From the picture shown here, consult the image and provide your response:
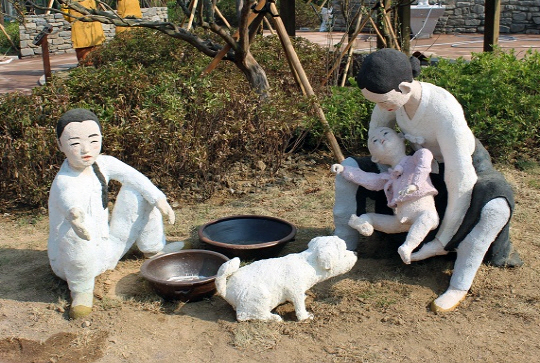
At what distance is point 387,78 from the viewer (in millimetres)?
3676

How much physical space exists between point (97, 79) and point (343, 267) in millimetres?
3410

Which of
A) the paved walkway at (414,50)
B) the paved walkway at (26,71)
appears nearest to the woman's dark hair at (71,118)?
the paved walkway at (26,71)

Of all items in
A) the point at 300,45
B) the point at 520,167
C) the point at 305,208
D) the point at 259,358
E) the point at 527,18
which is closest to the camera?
the point at 259,358

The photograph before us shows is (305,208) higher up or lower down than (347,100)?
lower down

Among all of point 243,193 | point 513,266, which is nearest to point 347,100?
point 243,193

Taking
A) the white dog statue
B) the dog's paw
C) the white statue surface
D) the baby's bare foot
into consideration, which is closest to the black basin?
the white dog statue

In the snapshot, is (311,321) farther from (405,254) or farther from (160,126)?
(160,126)

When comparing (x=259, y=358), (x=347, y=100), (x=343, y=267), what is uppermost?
(x=347, y=100)

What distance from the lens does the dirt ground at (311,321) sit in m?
3.35

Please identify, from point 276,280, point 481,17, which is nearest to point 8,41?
point 481,17

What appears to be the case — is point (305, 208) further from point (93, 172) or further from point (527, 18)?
point (527, 18)

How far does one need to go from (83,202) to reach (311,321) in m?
1.47

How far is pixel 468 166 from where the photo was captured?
3721 millimetres

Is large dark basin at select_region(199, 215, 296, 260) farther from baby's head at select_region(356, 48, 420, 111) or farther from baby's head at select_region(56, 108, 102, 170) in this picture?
baby's head at select_region(356, 48, 420, 111)
